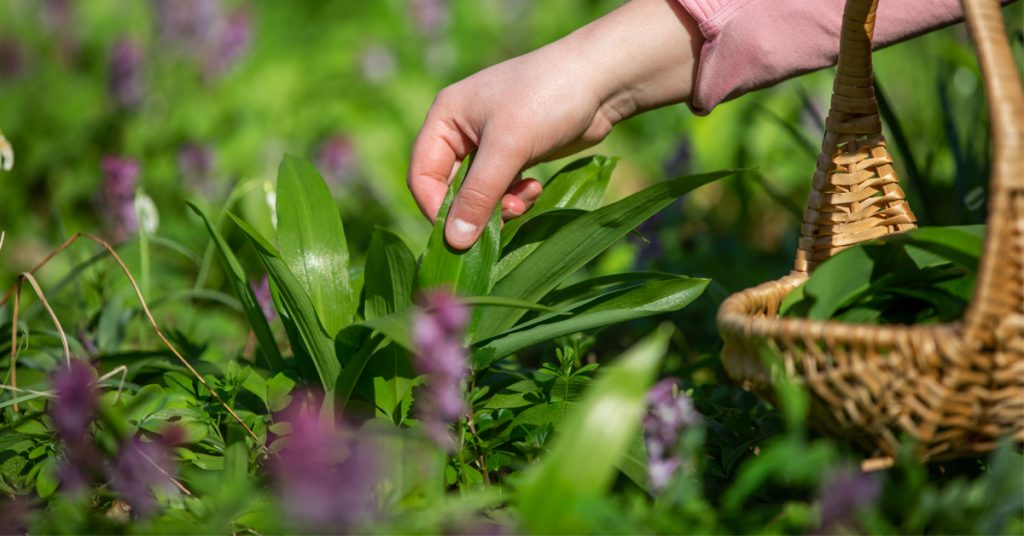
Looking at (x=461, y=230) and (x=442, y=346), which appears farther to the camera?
(x=461, y=230)

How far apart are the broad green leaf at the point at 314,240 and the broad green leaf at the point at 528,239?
0.84ft

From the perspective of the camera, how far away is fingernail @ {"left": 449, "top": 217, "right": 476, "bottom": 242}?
61.4 inches

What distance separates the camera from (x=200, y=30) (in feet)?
13.4

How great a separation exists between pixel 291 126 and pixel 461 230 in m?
2.61

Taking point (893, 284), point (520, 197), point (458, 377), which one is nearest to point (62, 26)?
point (520, 197)

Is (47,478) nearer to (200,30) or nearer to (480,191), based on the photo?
(480,191)

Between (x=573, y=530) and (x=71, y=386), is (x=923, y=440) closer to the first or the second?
(x=573, y=530)

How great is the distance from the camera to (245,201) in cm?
343

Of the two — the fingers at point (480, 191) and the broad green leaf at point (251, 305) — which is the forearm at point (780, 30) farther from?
the broad green leaf at point (251, 305)

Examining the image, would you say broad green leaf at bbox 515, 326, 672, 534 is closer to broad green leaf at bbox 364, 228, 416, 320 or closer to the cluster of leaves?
the cluster of leaves

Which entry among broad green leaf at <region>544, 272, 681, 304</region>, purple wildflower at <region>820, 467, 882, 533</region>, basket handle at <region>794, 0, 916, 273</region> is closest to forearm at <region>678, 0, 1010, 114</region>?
basket handle at <region>794, 0, 916, 273</region>

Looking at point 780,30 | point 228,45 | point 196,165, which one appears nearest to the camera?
point 780,30

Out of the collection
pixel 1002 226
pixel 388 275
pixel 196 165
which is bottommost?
pixel 196 165

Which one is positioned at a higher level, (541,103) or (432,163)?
(541,103)
